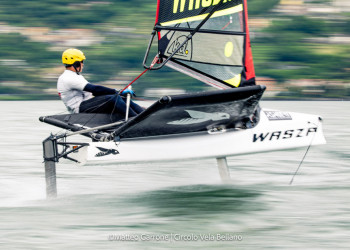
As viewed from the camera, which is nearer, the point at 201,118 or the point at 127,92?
the point at 201,118

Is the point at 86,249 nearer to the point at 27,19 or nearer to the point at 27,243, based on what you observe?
the point at 27,243

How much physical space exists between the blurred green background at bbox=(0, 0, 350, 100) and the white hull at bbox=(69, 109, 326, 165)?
27742 mm

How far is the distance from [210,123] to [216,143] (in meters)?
0.18

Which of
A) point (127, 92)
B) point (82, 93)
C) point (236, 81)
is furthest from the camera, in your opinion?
point (236, 81)

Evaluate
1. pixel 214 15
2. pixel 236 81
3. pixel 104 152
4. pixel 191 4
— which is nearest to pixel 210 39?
pixel 214 15

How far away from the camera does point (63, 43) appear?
4641cm

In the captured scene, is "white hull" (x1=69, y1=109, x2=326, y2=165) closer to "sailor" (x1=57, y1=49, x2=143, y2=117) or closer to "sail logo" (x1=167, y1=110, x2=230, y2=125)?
"sail logo" (x1=167, y1=110, x2=230, y2=125)

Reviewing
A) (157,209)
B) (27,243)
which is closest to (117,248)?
(27,243)

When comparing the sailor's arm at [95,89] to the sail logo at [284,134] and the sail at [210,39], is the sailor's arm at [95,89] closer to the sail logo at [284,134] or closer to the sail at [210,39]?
the sail at [210,39]

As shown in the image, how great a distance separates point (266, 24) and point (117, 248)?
43690 mm

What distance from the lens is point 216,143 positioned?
6.00m

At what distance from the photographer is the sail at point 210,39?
658 centimetres

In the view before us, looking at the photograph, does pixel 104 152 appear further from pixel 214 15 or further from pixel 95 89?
pixel 214 15

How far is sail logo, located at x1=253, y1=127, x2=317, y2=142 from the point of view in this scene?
6.06m
